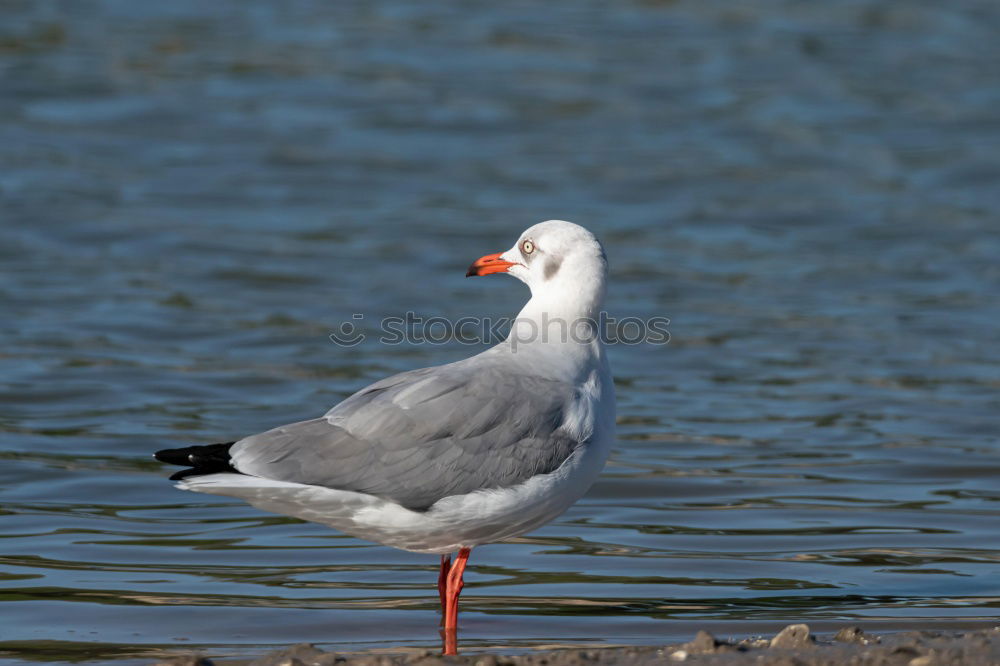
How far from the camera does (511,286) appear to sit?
14891mm

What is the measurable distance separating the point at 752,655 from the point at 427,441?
1591 mm

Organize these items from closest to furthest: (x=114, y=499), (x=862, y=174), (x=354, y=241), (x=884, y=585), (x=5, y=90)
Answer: (x=884, y=585) < (x=114, y=499) < (x=354, y=241) < (x=862, y=174) < (x=5, y=90)

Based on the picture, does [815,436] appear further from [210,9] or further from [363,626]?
[210,9]

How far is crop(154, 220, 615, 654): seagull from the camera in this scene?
20.1ft

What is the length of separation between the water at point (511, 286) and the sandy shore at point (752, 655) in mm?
772

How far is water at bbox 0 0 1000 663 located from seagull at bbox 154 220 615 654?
58cm

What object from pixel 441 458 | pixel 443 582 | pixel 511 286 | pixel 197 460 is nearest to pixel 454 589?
pixel 443 582

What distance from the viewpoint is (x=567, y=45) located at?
72.1ft

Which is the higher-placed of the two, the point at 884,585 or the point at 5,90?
the point at 5,90

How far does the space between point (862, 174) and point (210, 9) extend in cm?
996

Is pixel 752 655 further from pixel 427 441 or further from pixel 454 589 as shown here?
pixel 427 441

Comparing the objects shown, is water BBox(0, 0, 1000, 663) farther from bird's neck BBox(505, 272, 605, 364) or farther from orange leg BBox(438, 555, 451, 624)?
bird's neck BBox(505, 272, 605, 364)

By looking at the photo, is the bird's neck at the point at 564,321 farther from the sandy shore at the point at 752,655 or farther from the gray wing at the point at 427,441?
the sandy shore at the point at 752,655

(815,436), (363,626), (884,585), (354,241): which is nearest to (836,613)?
(884,585)
